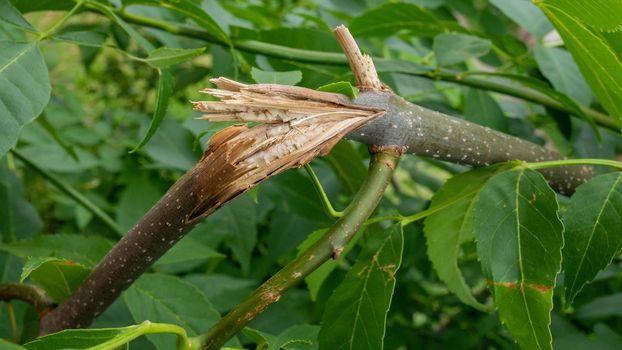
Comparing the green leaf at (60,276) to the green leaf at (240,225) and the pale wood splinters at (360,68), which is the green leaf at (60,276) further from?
the green leaf at (240,225)

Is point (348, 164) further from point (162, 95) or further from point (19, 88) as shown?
point (19, 88)

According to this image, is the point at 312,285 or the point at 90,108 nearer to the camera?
the point at 312,285

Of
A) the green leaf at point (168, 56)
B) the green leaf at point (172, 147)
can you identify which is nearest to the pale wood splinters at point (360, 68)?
the green leaf at point (168, 56)

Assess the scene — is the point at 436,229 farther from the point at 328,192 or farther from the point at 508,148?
the point at 328,192

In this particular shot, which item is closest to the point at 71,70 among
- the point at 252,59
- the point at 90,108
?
the point at 90,108

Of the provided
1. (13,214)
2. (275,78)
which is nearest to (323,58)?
(275,78)

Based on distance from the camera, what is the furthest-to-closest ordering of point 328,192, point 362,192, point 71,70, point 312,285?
point 71,70
point 328,192
point 312,285
point 362,192

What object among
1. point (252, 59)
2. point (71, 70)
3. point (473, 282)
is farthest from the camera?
point (71, 70)
